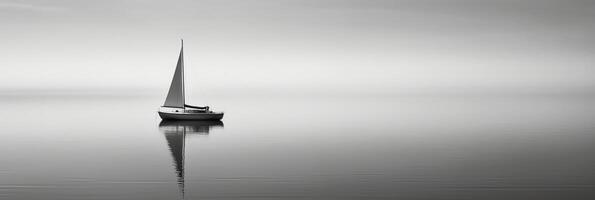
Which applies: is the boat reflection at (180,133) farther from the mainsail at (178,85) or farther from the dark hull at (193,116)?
the mainsail at (178,85)

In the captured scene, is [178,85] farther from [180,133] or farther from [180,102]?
[180,133]

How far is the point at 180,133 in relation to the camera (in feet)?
263

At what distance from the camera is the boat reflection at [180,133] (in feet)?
149

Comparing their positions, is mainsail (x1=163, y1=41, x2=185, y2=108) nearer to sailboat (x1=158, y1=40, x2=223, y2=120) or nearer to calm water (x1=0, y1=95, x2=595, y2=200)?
sailboat (x1=158, y1=40, x2=223, y2=120)

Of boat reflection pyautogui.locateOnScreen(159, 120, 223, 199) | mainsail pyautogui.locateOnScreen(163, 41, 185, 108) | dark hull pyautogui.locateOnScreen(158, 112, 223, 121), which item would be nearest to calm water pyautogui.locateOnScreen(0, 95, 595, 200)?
boat reflection pyautogui.locateOnScreen(159, 120, 223, 199)

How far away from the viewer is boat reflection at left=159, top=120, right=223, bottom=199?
4549cm

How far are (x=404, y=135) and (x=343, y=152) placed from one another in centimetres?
2416

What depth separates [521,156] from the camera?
52.0 meters

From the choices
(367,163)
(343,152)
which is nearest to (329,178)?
(367,163)

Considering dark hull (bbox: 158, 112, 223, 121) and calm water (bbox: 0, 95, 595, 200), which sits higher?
dark hull (bbox: 158, 112, 223, 121)

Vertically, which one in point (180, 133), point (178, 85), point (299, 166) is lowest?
point (299, 166)

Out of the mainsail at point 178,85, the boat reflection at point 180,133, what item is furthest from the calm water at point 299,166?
the mainsail at point 178,85

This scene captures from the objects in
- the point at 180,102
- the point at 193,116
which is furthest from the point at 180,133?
the point at 193,116

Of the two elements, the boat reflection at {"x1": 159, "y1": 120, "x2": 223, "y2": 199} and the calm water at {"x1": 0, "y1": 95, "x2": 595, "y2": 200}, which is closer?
the calm water at {"x1": 0, "y1": 95, "x2": 595, "y2": 200}
